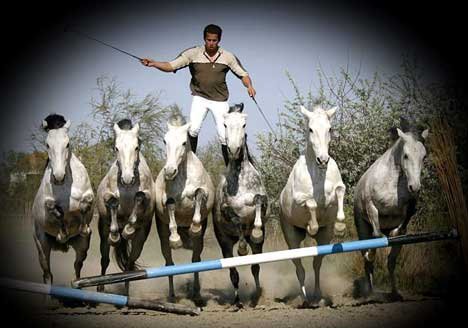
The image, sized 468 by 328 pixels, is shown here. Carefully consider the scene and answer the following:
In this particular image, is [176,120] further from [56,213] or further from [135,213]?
[56,213]

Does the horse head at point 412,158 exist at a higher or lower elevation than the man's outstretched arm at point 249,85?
lower

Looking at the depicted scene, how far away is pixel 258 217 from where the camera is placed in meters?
8.12

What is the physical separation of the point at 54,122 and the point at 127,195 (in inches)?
55.2

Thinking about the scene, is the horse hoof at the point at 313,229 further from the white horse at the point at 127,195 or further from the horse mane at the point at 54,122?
the horse mane at the point at 54,122

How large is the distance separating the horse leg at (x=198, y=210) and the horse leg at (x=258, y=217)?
2.36ft

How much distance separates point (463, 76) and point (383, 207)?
6.93ft

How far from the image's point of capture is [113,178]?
335 inches

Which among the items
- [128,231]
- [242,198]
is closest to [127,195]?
[128,231]

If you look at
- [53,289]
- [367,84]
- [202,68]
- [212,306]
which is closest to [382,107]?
[367,84]

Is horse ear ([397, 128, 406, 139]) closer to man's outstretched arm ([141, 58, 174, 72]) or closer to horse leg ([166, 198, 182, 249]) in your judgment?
horse leg ([166, 198, 182, 249])

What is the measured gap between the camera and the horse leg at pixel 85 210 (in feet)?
27.1

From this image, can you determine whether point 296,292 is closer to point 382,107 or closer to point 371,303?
point 371,303

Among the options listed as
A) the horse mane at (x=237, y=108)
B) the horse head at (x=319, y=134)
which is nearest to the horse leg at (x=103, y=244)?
the horse mane at (x=237, y=108)

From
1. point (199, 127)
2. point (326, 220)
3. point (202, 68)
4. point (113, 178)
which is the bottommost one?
point (326, 220)
